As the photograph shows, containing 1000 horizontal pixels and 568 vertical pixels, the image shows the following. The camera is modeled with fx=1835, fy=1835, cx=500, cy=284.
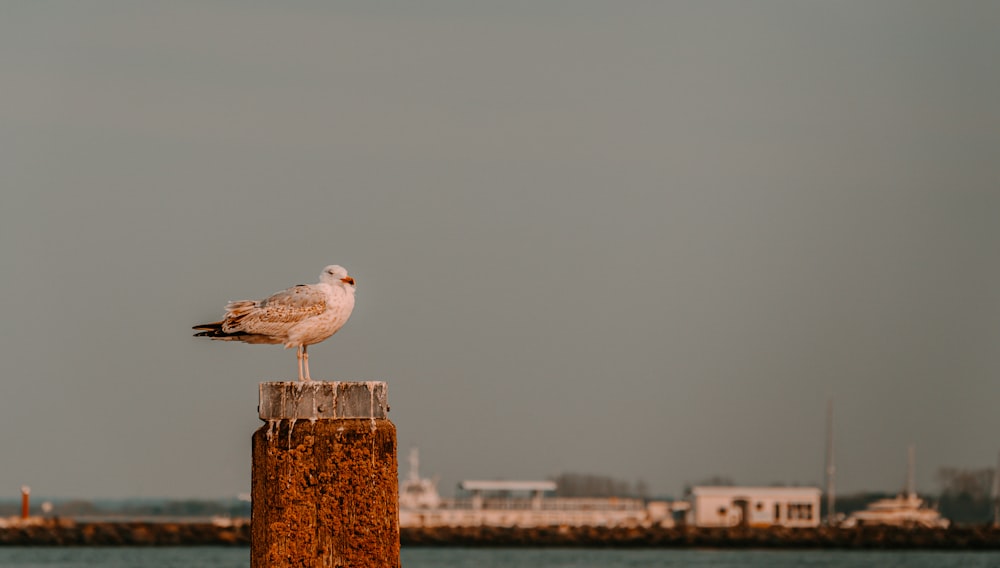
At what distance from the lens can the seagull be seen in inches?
340

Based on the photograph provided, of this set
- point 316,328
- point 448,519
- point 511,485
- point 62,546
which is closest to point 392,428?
point 316,328

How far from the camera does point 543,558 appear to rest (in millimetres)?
85938

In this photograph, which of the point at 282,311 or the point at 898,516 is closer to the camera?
the point at 282,311

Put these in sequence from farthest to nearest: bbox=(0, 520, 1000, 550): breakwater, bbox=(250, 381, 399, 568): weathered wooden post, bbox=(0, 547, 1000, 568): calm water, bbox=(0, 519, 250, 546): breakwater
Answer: bbox=(0, 520, 1000, 550): breakwater, bbox=(0, 519, 250, 546): breakwater, bbox=(0, 547, 1000, 568): calm water, bbox=(250, 381, 399, 568): weathered wooden post

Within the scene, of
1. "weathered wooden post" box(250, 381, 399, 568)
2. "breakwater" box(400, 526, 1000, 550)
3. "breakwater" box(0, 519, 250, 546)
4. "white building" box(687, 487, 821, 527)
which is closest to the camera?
"weathered wooden post" box(250, 381, 399, 568)

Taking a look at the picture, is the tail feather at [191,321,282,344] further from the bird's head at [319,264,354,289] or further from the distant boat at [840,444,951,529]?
the distant boat at [840,444,951,529]

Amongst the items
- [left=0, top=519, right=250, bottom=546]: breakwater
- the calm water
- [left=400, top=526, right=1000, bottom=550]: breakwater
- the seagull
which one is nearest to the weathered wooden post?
the seagull

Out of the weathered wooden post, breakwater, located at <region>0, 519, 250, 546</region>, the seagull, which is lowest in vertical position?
breakwater, located at <region>0, 519, 250, 546</region>

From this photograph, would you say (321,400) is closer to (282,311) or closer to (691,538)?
(282,311)

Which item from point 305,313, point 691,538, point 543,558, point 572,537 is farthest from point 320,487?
point 691,538

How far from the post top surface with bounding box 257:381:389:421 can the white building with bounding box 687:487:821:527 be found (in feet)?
348

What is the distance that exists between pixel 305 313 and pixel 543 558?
78.4 metres

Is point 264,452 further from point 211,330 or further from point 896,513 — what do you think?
point 896,513

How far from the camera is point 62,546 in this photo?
9981cm
